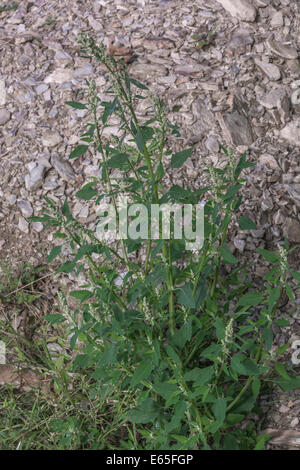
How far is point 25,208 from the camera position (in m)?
2.52

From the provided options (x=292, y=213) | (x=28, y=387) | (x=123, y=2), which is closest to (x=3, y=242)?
(x=28, y=387)

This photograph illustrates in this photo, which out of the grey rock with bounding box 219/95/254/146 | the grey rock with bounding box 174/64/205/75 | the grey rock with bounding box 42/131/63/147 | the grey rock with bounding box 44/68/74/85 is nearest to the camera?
the grey rock with bounding box 219/95/254/146

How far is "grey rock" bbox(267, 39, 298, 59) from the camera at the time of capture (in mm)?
2750

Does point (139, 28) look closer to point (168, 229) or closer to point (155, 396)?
point (168, 229)

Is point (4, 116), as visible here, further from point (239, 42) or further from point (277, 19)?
point (277, 19)

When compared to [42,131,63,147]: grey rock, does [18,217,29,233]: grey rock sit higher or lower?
lower

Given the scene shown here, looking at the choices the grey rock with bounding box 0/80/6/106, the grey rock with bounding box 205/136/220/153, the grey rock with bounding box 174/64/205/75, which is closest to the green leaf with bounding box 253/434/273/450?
the grey rock with bounding box 205/136/220/153

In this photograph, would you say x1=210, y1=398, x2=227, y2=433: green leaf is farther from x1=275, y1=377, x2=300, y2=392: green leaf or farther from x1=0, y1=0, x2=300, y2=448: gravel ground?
x1=0, y1=0, x2=300, y2=448: gravel ground

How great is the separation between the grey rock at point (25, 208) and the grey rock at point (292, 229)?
3.76 feet

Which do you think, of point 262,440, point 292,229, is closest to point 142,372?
point 262,440

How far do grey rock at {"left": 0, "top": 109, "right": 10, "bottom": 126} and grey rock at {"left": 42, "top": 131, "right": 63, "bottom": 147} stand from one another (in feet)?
0.88

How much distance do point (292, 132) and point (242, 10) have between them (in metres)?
0.89

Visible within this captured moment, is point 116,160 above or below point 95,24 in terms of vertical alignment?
below

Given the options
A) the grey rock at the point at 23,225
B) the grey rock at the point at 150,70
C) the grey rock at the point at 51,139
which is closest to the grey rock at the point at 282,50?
the grey rock at the point at 150,70
